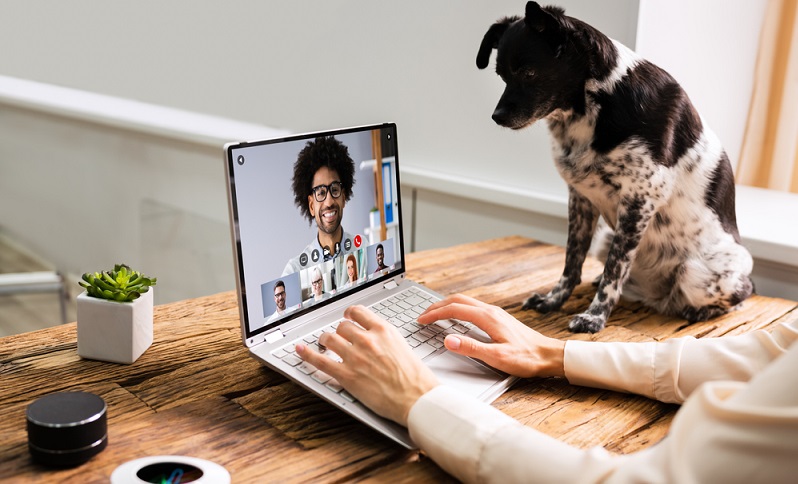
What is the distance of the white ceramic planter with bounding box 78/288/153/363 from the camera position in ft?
2.88

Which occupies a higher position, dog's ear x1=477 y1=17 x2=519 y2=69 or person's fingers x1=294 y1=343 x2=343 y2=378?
dog's ear x1=477 y1=17 x2=519 y2=69

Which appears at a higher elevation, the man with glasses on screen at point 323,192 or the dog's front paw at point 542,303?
the man with glasses on screen at point 323,192

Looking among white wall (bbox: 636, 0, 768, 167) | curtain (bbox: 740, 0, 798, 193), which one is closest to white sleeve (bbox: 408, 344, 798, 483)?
white wall (bbox: 636, 0, 768, 167)

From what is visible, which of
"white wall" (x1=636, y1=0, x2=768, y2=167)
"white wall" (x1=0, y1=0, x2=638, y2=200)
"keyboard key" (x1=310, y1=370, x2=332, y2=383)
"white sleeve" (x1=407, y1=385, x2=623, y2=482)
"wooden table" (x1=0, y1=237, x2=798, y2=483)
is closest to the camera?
"white sleeve" (x1=407, y1=385, x2=623, y2=482)

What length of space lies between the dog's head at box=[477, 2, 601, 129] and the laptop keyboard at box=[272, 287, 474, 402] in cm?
31

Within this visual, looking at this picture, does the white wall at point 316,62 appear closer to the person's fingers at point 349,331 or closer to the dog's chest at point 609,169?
the dog's chest at point 609,169

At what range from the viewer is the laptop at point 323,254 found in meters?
0.82

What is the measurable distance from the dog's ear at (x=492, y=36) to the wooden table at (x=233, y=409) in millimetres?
448

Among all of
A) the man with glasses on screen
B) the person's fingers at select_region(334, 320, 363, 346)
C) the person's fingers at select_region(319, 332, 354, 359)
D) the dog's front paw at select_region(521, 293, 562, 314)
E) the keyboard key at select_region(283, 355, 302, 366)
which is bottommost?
the dog's front paw at select_region(521, 293, 562, 314)

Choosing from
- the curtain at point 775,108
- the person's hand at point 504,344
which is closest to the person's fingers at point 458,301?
the person's hand at point 504,344

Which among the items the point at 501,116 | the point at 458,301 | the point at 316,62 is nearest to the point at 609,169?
the point at 501,116

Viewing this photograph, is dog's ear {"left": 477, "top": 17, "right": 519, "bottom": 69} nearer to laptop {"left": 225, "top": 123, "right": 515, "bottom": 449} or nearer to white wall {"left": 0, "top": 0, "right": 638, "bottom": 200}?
laptop {"left": 225, "top": 123, "right": 515, "bottom": 449}

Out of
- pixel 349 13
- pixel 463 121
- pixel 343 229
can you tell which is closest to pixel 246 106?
pixel 349 13

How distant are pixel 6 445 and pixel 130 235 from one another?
276cm
